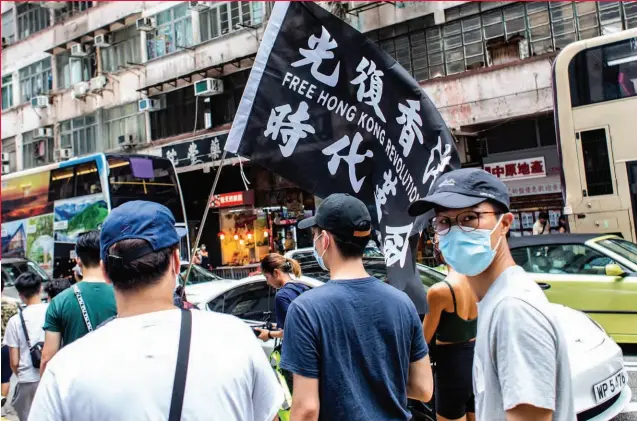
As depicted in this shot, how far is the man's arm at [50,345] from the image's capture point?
123 inches

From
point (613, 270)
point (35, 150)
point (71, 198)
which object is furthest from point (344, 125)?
point (35, 150)

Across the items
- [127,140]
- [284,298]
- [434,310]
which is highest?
[127,140]

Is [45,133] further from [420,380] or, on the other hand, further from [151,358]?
[151,358]

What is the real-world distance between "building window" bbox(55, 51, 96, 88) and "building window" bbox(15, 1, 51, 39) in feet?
7.52

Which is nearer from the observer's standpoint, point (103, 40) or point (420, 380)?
point (420, 380)

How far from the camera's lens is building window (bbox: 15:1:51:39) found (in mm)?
27889

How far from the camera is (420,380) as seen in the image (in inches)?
91.6

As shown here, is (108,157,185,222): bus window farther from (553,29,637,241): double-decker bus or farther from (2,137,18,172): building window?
(2,137,18,172): building window

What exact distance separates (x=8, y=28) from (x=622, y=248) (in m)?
32.5

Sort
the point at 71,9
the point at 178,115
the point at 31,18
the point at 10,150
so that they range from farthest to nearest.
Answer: the point at 10,150
the point at 31,18
the point at 71,9
the point at 178,115

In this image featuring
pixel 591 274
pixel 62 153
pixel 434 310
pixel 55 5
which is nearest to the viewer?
pixel 434 310

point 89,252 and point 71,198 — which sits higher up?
point 71,198

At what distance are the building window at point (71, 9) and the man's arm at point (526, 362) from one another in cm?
2803

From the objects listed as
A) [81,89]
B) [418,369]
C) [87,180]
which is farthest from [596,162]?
[81,89]
